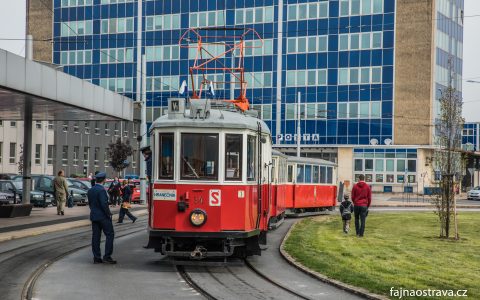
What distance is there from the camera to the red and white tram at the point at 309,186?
30047 mm

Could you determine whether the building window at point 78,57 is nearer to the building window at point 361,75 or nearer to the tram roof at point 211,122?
the building window at point 361,75

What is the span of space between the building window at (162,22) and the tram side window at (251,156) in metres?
58.8

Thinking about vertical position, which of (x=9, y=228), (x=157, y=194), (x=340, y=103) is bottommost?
(x=9, y=228)

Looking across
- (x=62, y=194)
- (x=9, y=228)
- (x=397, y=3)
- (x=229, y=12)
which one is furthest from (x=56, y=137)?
(x=9, y=228)

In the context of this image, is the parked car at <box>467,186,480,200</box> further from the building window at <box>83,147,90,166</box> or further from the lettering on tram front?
the lettering on tram front

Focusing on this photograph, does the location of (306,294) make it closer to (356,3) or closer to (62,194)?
(62,194)

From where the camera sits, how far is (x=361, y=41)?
65.1 metres

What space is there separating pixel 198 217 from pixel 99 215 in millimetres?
1946

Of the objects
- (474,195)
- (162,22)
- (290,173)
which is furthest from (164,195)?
(162,22)

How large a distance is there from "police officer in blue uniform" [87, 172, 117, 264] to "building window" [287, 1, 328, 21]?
55.0m

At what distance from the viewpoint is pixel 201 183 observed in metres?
13.2

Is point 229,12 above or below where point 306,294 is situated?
above

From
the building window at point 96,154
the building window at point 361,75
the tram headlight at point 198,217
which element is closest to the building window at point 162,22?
the building window at point 96,154

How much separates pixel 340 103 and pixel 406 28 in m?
8.63
